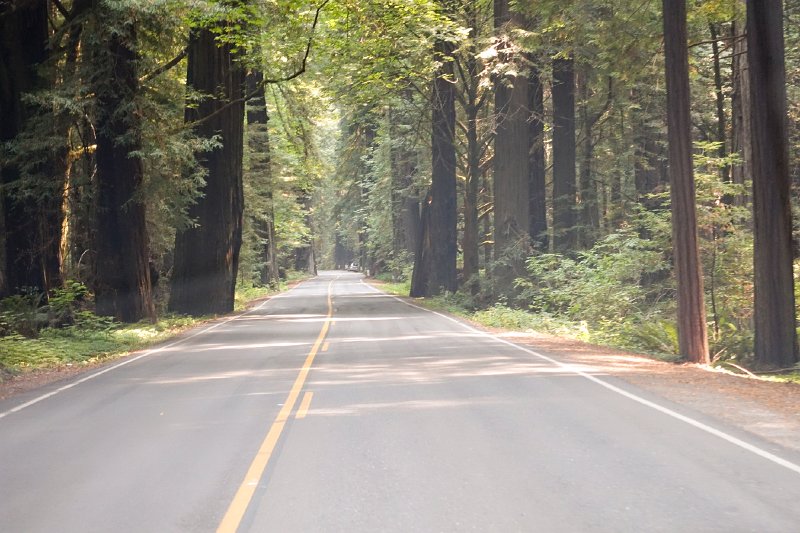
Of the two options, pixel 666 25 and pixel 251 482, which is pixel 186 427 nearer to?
pixel 251 482

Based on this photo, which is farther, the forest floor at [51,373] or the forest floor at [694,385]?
the forest floor at [51,373]

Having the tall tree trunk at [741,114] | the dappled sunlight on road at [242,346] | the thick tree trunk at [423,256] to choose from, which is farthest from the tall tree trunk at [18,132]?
the thick tree trunk at [423,256]

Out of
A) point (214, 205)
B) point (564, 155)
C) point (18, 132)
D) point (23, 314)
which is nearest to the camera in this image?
point (23, 314)

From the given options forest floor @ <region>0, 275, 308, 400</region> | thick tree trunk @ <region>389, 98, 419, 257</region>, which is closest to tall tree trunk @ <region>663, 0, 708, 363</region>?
forest floor @ <region>0, 275, 308, 400</region>

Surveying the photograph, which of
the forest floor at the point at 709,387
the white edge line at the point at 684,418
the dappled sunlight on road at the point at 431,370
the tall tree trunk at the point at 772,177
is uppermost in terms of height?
the tall tree trunk at the point at 772,177

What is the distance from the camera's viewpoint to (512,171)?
2858 cm

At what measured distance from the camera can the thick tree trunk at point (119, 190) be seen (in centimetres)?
2203

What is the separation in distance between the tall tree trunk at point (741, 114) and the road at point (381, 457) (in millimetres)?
12243

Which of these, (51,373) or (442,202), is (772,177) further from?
(442,202)

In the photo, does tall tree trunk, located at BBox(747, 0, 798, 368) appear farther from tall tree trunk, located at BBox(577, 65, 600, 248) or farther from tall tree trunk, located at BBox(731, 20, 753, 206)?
tall tree trunk, located at BBox(577, 65, 600, 248)

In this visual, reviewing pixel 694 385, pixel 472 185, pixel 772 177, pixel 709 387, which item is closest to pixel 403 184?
pixel 472 185

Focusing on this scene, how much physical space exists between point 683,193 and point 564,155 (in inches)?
630

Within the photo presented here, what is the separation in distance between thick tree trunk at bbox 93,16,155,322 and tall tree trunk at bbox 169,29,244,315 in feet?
15.8

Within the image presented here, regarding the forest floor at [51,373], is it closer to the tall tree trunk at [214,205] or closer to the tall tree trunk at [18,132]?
the tall tree trunk at [18,132]
